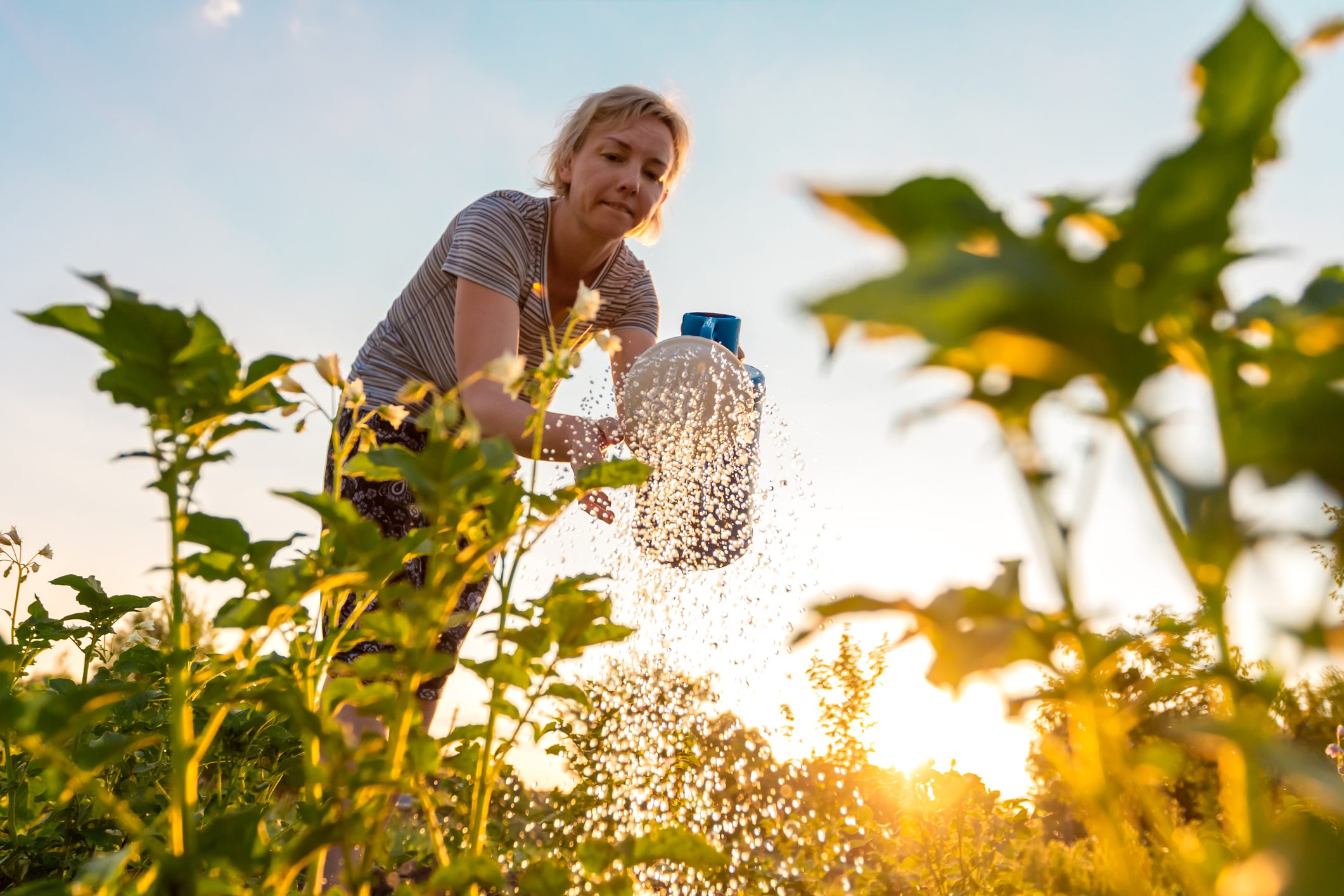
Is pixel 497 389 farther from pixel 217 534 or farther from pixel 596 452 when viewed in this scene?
pixel 217 534

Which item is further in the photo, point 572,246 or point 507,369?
point 572,246

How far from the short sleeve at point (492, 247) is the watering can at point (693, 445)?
476mm

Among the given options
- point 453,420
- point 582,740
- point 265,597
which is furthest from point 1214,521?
point 582,740

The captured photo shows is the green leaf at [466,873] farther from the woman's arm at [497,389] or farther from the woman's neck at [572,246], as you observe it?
the woman's neck at [572,246]

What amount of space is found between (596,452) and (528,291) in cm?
75

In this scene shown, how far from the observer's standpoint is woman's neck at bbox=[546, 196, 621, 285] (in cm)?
313

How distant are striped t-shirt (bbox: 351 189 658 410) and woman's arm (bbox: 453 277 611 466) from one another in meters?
0.12

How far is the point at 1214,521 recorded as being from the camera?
47cm

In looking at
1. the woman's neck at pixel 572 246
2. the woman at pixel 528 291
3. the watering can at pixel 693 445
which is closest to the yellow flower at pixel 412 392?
the woman at pixel 528 291

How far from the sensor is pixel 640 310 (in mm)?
3580

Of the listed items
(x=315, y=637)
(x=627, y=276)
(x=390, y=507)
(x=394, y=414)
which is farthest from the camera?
(x=627, y=276)

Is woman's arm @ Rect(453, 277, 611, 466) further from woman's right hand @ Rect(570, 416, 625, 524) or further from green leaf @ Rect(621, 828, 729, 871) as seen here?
green leaf @ Rect(621, 828, 729, 871)

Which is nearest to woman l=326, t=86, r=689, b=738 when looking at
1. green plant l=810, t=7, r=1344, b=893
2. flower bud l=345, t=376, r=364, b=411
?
flower bud l=345, t=376, r=364, b=411

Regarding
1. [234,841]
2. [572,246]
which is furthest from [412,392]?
[572,246]
